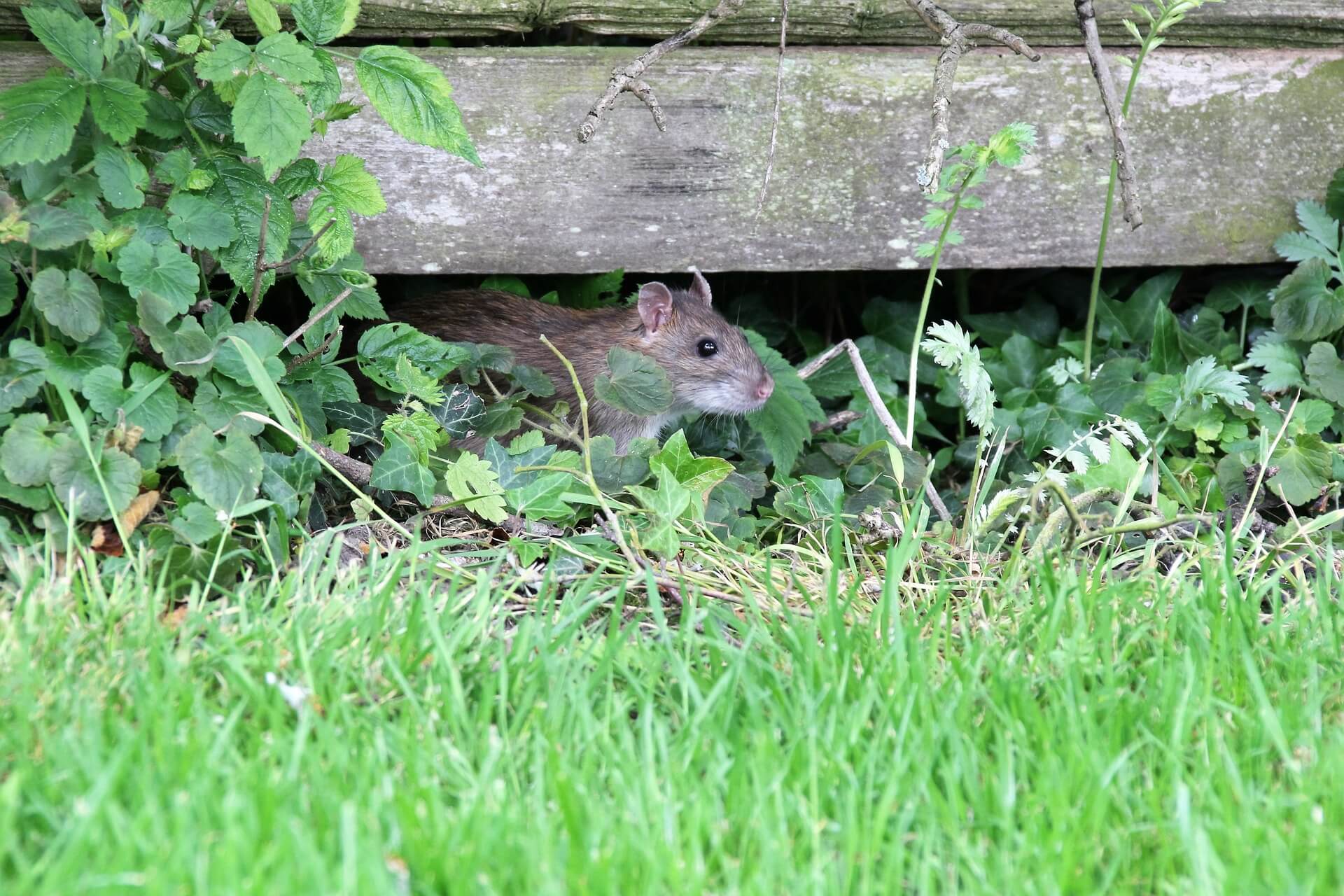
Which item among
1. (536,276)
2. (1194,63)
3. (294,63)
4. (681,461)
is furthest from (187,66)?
(1194,63)

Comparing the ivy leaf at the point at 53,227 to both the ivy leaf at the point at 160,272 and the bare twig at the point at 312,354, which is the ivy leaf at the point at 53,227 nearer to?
the ivy leaf at the point at 160,272

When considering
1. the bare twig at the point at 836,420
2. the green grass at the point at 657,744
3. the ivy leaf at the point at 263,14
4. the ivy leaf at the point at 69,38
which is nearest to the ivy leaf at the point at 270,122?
the ivy leaf at the point at 263,14

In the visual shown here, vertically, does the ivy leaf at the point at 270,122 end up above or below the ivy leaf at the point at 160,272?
above

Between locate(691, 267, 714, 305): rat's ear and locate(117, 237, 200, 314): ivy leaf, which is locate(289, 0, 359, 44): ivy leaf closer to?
locate(117, 237, 200, 314): ivy leaf

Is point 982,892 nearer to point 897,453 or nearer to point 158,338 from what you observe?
point 897,453

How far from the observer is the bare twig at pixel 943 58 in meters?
2.91

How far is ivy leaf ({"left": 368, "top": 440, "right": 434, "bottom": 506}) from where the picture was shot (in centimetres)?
305

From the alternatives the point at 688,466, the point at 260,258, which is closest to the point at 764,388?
the point at 688,466

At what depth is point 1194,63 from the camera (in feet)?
13.2

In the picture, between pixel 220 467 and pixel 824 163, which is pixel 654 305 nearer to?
pixel 824 163

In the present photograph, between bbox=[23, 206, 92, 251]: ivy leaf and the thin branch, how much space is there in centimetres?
41

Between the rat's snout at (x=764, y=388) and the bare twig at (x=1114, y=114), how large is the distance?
1.20 m

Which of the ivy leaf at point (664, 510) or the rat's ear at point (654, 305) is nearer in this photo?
the ivy leaf at point (664, 510)

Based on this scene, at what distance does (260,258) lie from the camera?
301cm
